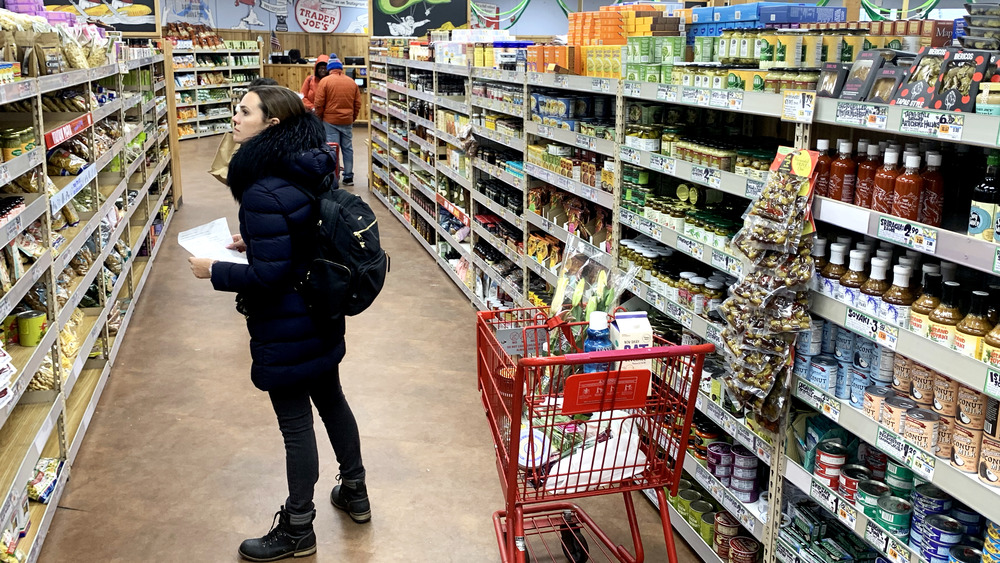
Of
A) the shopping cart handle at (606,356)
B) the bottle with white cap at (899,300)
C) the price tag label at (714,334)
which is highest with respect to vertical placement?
the bottle with white cap at (899,300)

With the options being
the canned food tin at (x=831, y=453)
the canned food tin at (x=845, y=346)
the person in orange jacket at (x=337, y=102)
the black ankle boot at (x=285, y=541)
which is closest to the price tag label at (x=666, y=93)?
the canned food tin at (x=845, y=346)

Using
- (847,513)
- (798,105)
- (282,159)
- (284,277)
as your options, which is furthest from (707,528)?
(282,159)

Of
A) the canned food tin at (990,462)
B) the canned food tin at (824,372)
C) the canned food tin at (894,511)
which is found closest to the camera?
the canned food tin at (990,462)

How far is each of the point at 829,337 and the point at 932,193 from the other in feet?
1.89

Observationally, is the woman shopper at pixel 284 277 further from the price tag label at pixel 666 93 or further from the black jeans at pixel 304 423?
the price tag label at pixel 666 93

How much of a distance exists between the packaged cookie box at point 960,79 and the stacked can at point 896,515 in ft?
3.33

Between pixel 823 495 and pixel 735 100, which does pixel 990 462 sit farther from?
pixel 735 100

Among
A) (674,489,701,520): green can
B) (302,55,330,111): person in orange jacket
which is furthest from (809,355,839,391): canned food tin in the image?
(302,55,330,111): person in orange jacket

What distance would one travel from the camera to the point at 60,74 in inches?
150

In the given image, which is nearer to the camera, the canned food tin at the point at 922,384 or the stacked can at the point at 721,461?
the canned food tin at the point at 922,384

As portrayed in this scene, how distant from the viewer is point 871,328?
226 cm

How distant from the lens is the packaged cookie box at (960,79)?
197 cm

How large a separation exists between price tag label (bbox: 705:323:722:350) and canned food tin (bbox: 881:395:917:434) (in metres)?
0.78

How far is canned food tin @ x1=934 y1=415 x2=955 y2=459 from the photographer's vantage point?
2.11 meters
